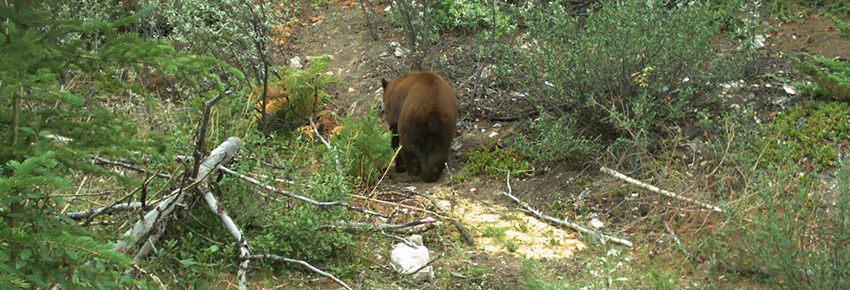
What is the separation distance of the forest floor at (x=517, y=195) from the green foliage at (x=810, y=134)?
0.39 meters

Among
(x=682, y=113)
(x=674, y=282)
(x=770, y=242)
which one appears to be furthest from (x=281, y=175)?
(x=682, y=113)

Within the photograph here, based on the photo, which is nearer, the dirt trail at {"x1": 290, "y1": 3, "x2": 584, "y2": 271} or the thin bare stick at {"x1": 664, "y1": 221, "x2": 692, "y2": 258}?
the thin bare stick at {"x1": 664, "y1": 221, "x2": 692, "y2": 258}

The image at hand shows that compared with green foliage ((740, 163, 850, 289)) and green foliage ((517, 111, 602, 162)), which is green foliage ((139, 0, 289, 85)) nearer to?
green foliage ((517, 111, 602, 162))

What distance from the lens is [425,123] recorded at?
728cm

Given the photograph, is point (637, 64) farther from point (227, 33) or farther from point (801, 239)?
point (227, 33)

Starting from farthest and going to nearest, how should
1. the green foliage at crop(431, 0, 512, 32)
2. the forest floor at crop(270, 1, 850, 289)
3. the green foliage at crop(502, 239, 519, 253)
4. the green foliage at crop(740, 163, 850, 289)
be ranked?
1. the green foliage at crop(431, 0, 512, 32)
2. the green foliage at crop(502, 239, 519, 253)
3. the forest floor at crop(270, 1, 850, 289)
4. the green foliage at crop(740, 163, 850, 289)

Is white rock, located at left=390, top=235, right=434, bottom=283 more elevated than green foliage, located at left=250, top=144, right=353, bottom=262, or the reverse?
green foliage, located at left=250, top=144, right=353, bottom=262

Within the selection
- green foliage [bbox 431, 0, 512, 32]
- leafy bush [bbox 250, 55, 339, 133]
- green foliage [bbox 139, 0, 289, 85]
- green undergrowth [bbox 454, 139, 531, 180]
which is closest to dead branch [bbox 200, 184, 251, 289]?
green undergrowth [bbox 454, 139, 531, 180]

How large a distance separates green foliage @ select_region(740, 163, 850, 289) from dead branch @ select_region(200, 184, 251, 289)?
3.35 metres

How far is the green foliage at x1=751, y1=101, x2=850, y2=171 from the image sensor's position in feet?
20.4

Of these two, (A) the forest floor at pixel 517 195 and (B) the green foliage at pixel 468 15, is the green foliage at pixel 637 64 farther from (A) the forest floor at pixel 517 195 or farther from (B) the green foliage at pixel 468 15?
(B) the green foliage at pixel 468 15

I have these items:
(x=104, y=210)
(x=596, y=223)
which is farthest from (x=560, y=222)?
(x=104, y=210)

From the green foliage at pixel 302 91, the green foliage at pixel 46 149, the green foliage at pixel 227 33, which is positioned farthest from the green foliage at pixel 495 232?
the green foliage at pixel 227 33

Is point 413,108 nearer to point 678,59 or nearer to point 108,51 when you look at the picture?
point 678,59
